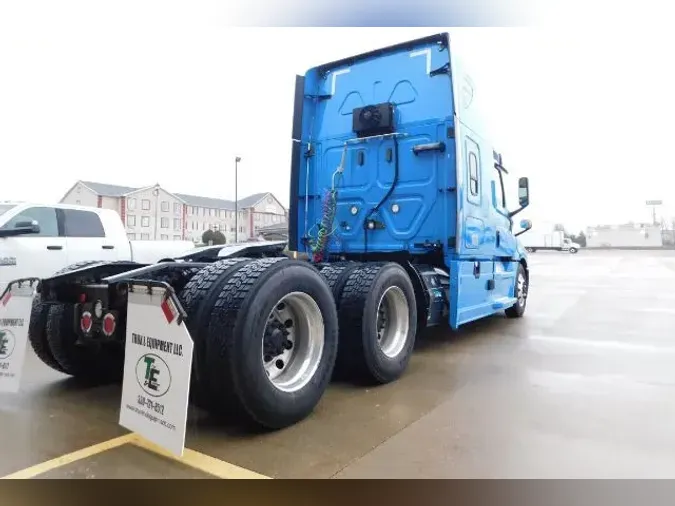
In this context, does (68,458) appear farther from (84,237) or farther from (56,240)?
(84,237)

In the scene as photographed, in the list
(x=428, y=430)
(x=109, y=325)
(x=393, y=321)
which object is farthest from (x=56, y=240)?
(x=428, y=430)

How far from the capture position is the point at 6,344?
3395mm

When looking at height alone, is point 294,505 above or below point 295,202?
below

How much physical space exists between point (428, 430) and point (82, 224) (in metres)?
6.73

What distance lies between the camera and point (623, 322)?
7.76 meters

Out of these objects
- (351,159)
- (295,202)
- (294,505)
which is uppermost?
(351,159)

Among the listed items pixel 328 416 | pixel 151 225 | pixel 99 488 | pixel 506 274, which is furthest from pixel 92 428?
pixel 151 225

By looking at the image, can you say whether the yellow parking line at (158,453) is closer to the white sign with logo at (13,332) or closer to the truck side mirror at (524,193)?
the white sign with logo at (13,332)

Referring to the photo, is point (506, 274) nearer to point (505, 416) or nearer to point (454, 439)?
point (505, 416)

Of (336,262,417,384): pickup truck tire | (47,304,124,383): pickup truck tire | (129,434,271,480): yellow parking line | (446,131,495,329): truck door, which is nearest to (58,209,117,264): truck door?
(47,304,124,383): pickup truck tire

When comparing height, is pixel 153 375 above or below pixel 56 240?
below

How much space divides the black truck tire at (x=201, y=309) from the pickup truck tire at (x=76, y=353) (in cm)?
111

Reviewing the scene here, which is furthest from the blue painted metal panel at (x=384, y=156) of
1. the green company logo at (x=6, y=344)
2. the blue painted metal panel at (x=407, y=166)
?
the green company logo at (x=6, y=344)

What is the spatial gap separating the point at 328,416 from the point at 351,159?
3316 mm
